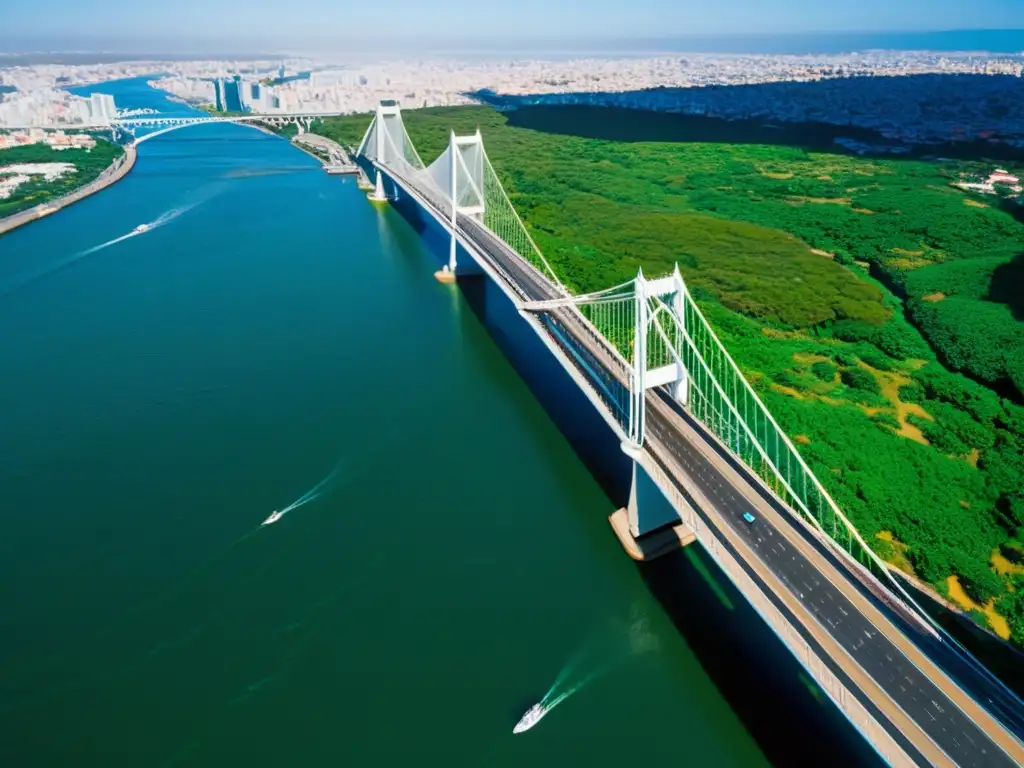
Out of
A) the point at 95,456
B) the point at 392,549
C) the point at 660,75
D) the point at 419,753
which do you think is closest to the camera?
the point at 419,753

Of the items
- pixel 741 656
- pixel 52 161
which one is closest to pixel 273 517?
pixel 741 656

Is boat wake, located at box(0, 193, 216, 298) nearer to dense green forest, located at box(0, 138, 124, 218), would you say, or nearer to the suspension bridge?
dense green forest, located at box(0, 138, 124, 218)

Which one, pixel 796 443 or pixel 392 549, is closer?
pixel 392 549

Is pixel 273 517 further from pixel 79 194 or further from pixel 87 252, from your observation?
pixel 79 194

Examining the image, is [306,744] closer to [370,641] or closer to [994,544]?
[370,641]

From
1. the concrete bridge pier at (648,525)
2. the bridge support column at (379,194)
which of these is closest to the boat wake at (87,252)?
the bridge support column at (379,194)

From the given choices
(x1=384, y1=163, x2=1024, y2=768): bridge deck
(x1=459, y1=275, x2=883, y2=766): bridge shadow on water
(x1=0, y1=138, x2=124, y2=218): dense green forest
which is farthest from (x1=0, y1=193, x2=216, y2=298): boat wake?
(x1=384, y1=163, x2=1024, y2=768): bridge deck

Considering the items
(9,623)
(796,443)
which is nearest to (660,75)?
(796,443)
